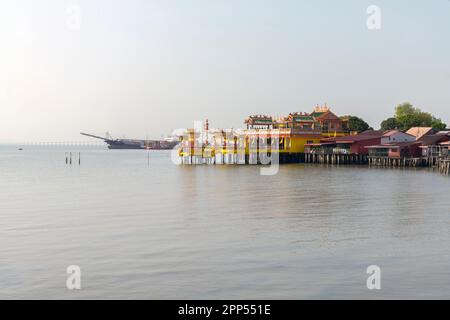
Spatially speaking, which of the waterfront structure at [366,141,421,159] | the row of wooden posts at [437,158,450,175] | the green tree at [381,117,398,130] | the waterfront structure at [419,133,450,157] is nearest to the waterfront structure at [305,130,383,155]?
the waterfront structure at [366,141,421,159]

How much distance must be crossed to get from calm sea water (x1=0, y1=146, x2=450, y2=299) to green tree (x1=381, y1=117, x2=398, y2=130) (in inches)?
2510

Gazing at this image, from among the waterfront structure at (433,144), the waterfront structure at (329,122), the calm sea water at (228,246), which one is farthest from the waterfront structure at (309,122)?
the calm sea water at (228,246)

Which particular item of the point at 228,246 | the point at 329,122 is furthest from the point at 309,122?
the point at 228,246

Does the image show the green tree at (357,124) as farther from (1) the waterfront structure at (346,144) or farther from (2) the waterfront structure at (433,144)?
(2) the waterfront structure at (433,144)

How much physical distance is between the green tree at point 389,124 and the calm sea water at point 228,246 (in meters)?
63.7

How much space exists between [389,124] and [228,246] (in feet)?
266

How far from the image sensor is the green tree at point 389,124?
298ft

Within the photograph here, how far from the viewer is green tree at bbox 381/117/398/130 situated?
90.8 meters

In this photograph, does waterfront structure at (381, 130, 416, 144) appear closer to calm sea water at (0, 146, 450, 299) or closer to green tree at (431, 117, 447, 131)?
green tree at (431, 117, 447, 131)

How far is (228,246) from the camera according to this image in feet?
52.4

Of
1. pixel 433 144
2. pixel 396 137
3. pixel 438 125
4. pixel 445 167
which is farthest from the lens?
pixel 438 125

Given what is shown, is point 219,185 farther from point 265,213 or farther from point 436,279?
point 436,279

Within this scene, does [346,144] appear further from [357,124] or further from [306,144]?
[357,124]
